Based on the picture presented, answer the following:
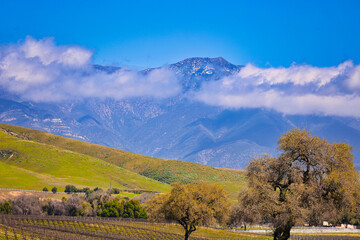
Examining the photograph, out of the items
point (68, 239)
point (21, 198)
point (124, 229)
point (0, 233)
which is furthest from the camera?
point (21, 198)

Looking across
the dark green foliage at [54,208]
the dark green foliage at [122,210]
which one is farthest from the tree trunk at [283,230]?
the dark green foliage at [54,208]

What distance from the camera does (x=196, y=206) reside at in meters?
70.7

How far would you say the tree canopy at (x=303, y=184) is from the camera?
41.3 meters

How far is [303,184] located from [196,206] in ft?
104

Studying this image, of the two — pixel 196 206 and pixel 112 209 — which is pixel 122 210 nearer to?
pixel 112 209

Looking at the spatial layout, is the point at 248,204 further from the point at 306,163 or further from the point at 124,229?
the point at 124,229

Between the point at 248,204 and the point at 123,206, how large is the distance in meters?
91.5

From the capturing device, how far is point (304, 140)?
43.3 meters

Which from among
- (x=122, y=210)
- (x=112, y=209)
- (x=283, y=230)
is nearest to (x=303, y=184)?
(x=283, y=230)

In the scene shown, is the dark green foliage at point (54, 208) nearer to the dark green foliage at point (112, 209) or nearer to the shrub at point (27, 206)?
the shrub at point (27, 206)

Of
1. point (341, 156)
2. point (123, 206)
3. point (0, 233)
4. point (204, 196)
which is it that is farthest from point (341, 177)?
point (123, 206)

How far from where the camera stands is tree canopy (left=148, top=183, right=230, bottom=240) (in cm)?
7128

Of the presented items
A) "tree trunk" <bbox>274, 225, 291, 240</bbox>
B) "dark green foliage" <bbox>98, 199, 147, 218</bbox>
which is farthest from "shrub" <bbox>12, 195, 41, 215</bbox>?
"tree trunk" <bbox>274, 225, 291, 240</bbox>

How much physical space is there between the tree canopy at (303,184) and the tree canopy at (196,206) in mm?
27319
